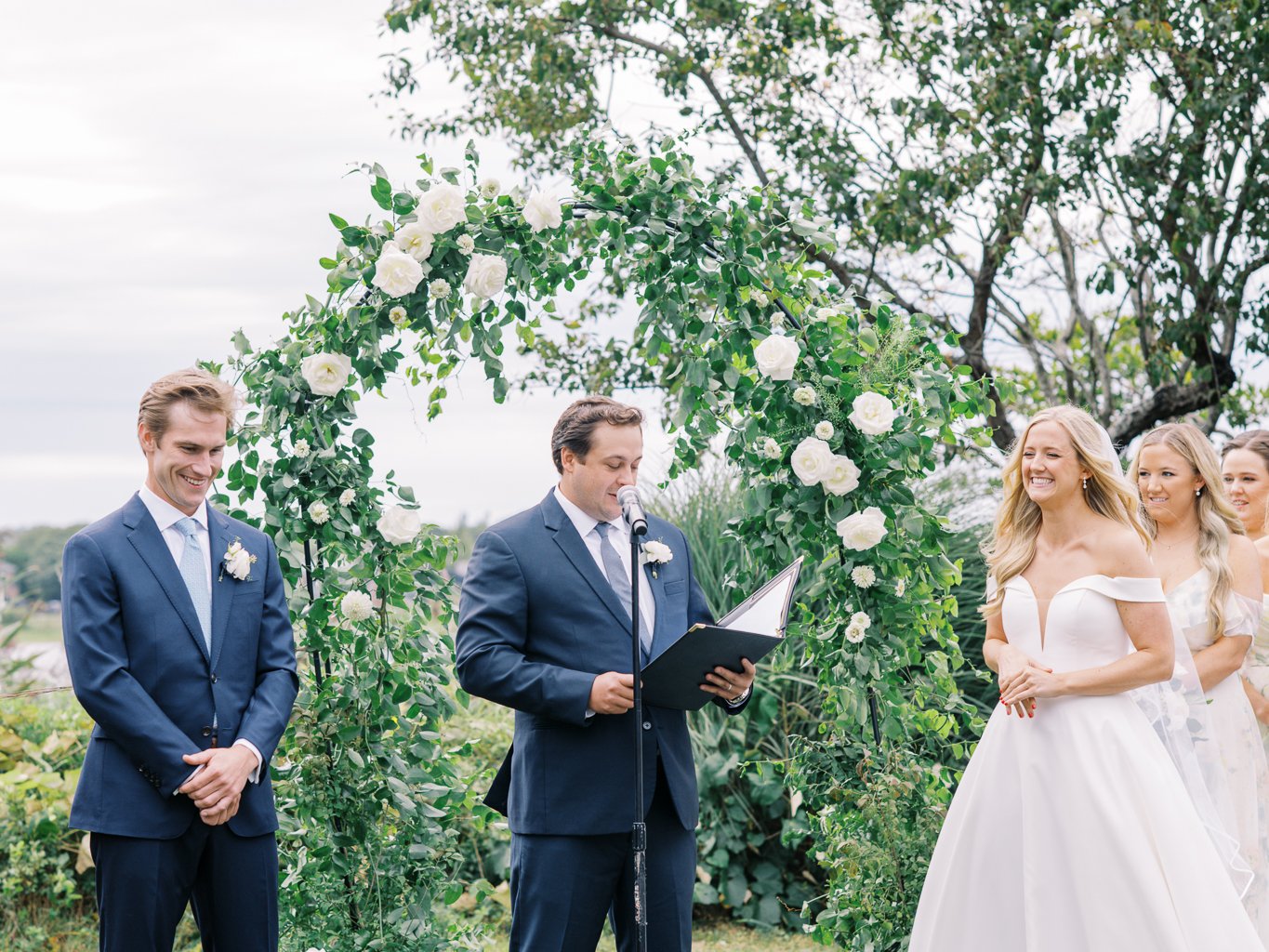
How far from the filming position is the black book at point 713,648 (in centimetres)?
328

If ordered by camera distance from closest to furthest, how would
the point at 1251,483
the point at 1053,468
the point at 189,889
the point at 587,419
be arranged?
the point at 189,889, the point at 587,419, the point at 1053,468, the point at 1251,483

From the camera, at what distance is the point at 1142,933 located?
11.6 ft

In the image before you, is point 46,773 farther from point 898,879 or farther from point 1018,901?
point 1018,901

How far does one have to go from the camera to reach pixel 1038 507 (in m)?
4.10

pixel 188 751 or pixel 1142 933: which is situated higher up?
pixel 188 751

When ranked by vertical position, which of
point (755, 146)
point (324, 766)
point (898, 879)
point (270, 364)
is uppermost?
point (755, 146)

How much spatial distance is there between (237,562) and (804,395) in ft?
6.01

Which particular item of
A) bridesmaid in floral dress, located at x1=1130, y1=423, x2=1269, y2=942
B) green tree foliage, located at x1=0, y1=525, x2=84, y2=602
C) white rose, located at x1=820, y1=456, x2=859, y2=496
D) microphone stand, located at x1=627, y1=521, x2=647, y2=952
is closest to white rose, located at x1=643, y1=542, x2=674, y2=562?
microphone stand, located at x1=627, y1=521, x2=647, y2=952

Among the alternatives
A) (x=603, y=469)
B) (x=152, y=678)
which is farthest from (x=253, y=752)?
(x=603, y=469)

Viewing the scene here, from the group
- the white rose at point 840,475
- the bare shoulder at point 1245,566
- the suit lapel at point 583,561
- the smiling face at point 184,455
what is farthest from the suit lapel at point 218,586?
the bare shoulder at point 1245,566

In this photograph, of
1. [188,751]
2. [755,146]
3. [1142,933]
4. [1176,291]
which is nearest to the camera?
[188,751]

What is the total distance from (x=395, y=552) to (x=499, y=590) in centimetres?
83

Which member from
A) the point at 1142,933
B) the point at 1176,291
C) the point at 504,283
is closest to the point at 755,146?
the point at 1176,291

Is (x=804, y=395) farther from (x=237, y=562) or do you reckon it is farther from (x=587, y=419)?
(x=237, y=562)
